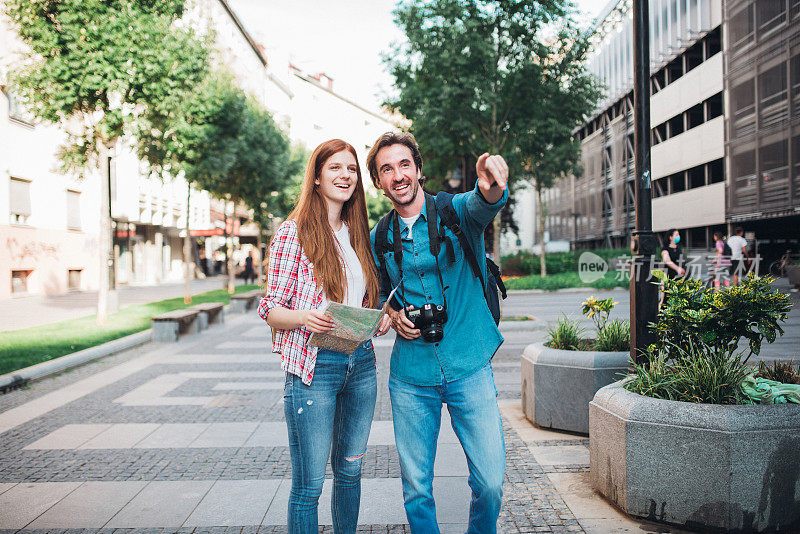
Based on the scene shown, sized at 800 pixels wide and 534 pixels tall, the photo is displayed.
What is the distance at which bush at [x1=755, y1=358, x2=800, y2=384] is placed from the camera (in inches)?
148

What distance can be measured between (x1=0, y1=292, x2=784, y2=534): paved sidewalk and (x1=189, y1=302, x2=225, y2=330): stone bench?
5420mm

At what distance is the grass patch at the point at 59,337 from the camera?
9.09 m

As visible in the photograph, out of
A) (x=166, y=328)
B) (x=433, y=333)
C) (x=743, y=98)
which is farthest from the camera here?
(x=743, y=98)

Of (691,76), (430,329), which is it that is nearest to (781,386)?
(430,329)

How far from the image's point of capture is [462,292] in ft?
9.15

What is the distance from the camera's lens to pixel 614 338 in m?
5.47

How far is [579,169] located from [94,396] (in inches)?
850

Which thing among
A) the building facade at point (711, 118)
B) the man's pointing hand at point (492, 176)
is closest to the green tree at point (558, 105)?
the building facade at point (711, 118)

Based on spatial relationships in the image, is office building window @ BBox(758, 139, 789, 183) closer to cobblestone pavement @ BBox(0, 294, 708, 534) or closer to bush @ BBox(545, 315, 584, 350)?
cobblestone pavement @ BBox(0, 294, 708, 534)

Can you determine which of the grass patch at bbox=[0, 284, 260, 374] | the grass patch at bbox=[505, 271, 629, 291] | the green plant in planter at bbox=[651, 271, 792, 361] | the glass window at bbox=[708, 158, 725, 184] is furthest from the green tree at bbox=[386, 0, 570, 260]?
the green plant in planter at bbox=[651, 271, 792, 361]

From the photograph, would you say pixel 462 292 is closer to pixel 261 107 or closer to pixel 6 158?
pixel 6 158

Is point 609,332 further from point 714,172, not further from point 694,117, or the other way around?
point 694,117

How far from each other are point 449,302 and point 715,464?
170cm

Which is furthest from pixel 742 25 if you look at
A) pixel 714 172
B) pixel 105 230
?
pixel 105 230
